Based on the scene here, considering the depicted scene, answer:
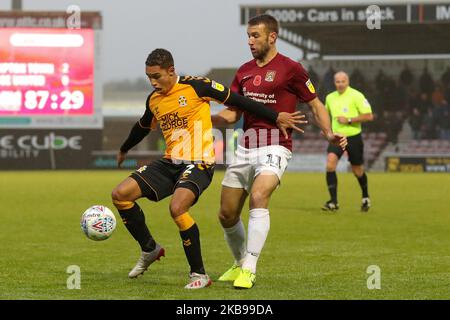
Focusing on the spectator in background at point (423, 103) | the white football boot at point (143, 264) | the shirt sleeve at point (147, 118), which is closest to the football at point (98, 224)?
the white football boot at point (143, 264)

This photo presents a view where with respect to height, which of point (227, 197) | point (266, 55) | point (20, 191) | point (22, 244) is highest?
point (266, 55)

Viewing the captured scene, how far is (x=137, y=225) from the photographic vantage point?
8062 millimetres

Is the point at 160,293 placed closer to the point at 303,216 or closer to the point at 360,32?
the point at 303,216

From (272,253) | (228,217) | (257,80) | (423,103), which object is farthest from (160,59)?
(423,103)

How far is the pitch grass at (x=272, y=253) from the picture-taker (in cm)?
730

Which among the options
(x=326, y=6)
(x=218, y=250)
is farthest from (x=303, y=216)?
(x=326, y=6)

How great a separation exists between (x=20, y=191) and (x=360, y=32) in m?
27.4

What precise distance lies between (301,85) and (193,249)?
1.78 m

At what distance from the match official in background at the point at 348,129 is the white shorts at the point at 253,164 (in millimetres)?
7911

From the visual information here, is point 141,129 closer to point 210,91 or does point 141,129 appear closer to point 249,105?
point 210,91

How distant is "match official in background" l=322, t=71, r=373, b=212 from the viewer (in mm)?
15977

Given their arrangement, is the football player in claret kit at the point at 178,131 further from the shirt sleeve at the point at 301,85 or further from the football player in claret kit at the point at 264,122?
the shirt sleeve at the point at 301,85

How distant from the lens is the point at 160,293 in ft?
23.5

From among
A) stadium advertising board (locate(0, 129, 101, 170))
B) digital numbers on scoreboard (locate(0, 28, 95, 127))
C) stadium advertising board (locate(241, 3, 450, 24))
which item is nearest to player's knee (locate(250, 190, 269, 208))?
digital numbers on scoreboard (locate(0, 28, 95, 127))
